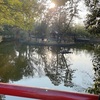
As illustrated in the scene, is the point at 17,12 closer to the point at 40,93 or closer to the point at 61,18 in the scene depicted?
the point at 40,93

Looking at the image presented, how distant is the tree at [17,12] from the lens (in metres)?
9.20

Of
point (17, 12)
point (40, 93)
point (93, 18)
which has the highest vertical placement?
point (93, 18)

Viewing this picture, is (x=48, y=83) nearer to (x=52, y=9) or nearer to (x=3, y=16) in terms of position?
(x=3, y=16)

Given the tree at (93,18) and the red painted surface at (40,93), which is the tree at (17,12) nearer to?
the tree at (93,18)

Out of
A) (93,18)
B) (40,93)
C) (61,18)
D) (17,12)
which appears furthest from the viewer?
(61,18)

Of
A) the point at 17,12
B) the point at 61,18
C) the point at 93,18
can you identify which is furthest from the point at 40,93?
the point at 61,18

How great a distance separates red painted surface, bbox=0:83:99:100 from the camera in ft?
3.20

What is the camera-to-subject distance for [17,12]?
30.5 feet

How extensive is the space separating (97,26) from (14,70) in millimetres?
8143

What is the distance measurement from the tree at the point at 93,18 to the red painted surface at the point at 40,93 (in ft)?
37.4

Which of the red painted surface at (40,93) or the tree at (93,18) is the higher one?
the tree at (93,18)

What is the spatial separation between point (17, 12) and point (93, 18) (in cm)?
568

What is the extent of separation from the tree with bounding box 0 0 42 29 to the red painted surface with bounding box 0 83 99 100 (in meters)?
8.22

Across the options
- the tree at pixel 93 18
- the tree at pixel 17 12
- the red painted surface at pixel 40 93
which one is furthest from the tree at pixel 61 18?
the red painted surface at pixel 40 93
